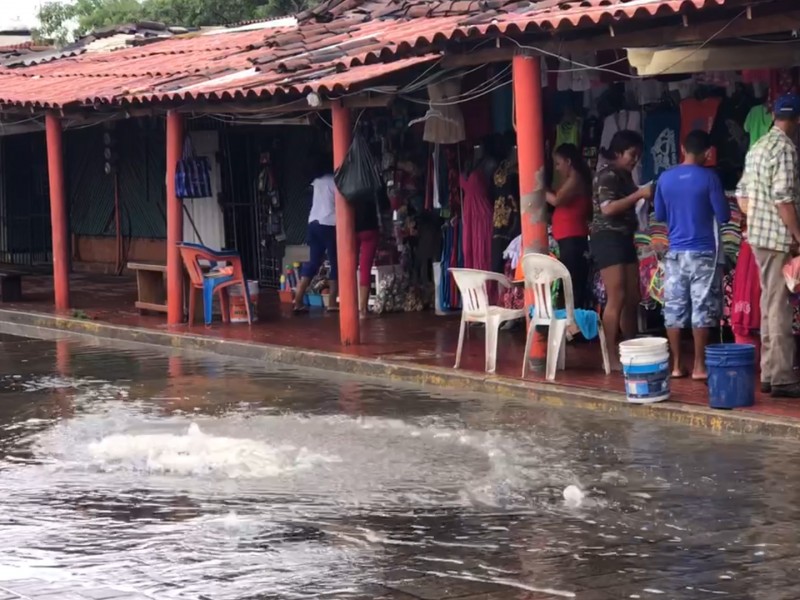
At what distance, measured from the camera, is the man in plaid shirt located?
9938mm

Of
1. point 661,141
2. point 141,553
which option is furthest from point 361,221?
point 141,553

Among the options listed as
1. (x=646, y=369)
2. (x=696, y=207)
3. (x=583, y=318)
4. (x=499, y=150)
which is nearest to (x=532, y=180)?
(x=583, y=318)

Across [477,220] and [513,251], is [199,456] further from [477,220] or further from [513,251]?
[477,220]

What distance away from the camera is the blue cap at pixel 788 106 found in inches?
392

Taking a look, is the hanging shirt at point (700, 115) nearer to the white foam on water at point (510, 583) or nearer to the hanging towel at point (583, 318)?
the hanging towel at point (583, 318)

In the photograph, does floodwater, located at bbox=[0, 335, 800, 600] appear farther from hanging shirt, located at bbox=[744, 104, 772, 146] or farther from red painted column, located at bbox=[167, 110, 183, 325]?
red painted column, located at bbox=[167, 110, 183, 325]

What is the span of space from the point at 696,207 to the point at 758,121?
6.75ft

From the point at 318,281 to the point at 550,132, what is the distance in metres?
4.39

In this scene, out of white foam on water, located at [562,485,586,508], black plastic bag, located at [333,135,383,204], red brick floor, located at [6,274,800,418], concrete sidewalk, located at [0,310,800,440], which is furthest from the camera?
black plastic bag, located at [333,135,383,204]

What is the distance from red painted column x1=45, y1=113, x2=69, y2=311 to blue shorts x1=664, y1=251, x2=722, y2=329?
33.2 feet

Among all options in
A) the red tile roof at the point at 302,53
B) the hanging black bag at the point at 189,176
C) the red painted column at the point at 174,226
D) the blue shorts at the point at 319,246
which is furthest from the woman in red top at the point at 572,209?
the red painted column at the point at 174,226

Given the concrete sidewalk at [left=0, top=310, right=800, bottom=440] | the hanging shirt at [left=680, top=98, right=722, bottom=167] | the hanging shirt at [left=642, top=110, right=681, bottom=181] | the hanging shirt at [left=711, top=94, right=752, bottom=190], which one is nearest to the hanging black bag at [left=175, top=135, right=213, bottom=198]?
the concrete sidewalk at [left=0, top=310, right=800, bottom=440]

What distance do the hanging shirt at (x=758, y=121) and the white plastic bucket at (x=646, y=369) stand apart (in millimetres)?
3039

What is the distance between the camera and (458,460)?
891 centimetres
